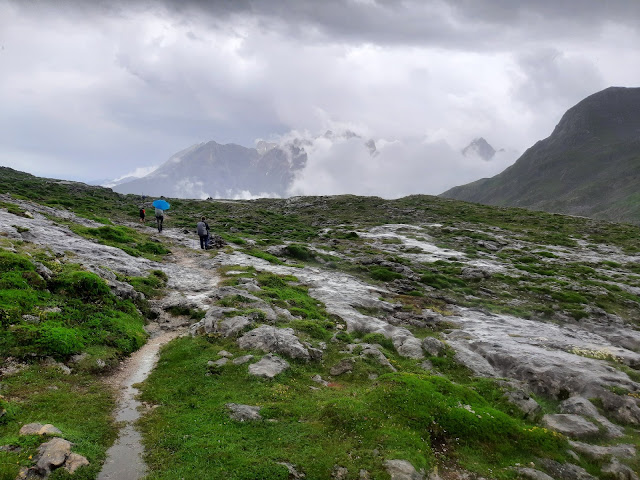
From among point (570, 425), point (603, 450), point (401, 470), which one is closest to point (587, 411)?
point (570, 425)

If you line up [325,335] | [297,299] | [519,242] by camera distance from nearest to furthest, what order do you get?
[325,335] < [297,299] < [519,242]

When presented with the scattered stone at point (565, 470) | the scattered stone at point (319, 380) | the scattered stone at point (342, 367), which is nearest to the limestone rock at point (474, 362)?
the scattered stone at point (342, 367)

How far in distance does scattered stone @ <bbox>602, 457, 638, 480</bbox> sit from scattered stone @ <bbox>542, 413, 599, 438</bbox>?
1.83m

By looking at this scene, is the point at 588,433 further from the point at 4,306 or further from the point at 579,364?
the point at 4,306

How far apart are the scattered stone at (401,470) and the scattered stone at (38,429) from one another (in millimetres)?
10578

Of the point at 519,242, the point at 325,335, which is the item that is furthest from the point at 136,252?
the point at 519,242

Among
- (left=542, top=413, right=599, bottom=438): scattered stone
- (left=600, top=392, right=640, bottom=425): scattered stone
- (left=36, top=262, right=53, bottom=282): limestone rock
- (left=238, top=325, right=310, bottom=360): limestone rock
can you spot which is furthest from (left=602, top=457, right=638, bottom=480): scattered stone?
(left=36, top=262, right=53, bottom=282): limestone rock

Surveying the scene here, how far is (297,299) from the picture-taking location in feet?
A: 100.0

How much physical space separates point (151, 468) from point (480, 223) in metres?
91.3

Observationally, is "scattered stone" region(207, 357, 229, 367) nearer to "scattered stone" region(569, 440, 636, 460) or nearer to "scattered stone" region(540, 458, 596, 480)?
"scattered stone" region(540, 458, 596, 480)

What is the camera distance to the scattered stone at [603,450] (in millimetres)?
13781

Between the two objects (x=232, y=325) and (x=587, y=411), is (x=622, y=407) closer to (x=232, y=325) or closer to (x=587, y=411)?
(x=587, y=411)

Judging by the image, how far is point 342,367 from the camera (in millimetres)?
19703

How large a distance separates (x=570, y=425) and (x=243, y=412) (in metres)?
14.0
